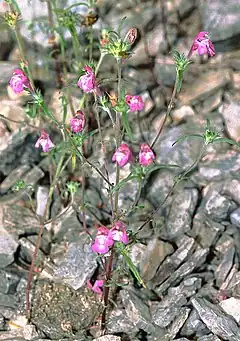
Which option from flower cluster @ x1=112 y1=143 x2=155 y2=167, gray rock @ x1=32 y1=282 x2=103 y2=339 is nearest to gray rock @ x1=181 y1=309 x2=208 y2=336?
gray rock @ x1=32 y1=282 x2=103 y2=339


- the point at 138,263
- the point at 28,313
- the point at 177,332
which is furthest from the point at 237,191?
the point at 28,313

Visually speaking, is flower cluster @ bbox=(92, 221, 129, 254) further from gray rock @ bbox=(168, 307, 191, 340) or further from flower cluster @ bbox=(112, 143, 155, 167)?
gray rock @ bbox=(168, 307, 191, 340)

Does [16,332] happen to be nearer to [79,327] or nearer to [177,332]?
[79,327]

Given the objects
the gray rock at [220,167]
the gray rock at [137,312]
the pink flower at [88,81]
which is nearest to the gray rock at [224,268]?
the gray rock at [137,312]

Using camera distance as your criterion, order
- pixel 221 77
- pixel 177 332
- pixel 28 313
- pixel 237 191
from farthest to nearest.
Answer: pixel 221 77 < pixel 237 191 < pixel 28 313 < pixel 177 332

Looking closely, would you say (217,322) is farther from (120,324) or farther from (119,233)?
(119,233)

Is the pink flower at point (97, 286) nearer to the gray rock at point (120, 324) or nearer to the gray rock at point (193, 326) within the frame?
the gray rock at point (120, 324)

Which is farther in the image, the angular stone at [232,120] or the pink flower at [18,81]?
the angular stone at [232,120]

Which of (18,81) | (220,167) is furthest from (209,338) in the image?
(18,81)
